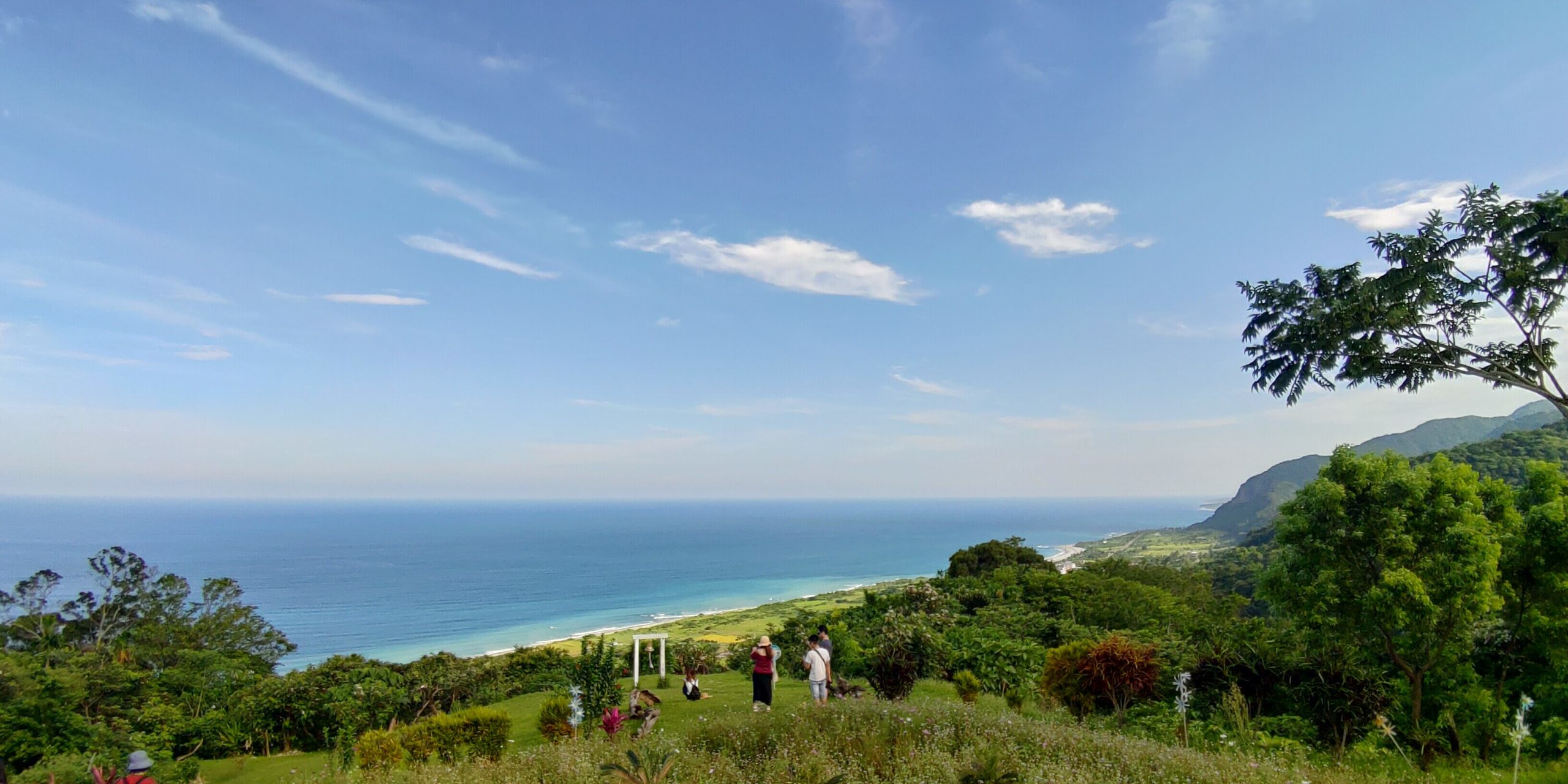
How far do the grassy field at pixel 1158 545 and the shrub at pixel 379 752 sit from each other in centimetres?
8891

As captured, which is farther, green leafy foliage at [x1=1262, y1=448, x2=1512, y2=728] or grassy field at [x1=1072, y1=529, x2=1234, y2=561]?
grassy field at [x1=1072, y1=529, x2=1234, y2=561]

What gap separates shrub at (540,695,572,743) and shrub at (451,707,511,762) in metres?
0.66

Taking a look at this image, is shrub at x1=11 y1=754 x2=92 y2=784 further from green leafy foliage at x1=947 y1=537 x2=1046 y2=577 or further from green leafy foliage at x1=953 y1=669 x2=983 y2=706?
green leafy foliage at x1=947 y1=537 x2=1046 y2=577

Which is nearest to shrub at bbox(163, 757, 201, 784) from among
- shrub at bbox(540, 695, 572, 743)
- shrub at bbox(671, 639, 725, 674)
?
shrub at bbox(540, 695, 572, 743)

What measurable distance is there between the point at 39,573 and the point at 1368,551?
4773cm

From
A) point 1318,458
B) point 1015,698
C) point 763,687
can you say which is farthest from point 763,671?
point 1318,458

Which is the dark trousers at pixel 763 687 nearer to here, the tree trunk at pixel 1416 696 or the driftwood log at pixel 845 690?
the driftwood log at pixel 845 690

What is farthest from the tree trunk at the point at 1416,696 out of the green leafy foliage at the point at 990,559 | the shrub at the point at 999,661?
the green leafy foliage at the point at 990,559

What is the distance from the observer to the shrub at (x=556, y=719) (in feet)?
30.3

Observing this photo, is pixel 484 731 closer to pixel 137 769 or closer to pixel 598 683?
pixel 598 683

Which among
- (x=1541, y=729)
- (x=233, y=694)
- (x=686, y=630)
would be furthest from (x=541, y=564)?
(x=1541, y=729)

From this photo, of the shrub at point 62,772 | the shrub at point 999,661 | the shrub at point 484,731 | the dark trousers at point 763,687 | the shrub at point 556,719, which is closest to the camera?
the shrub at point 484,731

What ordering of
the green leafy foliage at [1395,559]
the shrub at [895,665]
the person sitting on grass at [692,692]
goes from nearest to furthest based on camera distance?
1. the green leafy foliage at [1395,559]
2. the shrub at [895,665]
3. the person sitting on grass at [692,692]

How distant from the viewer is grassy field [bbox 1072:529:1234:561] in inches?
3743
